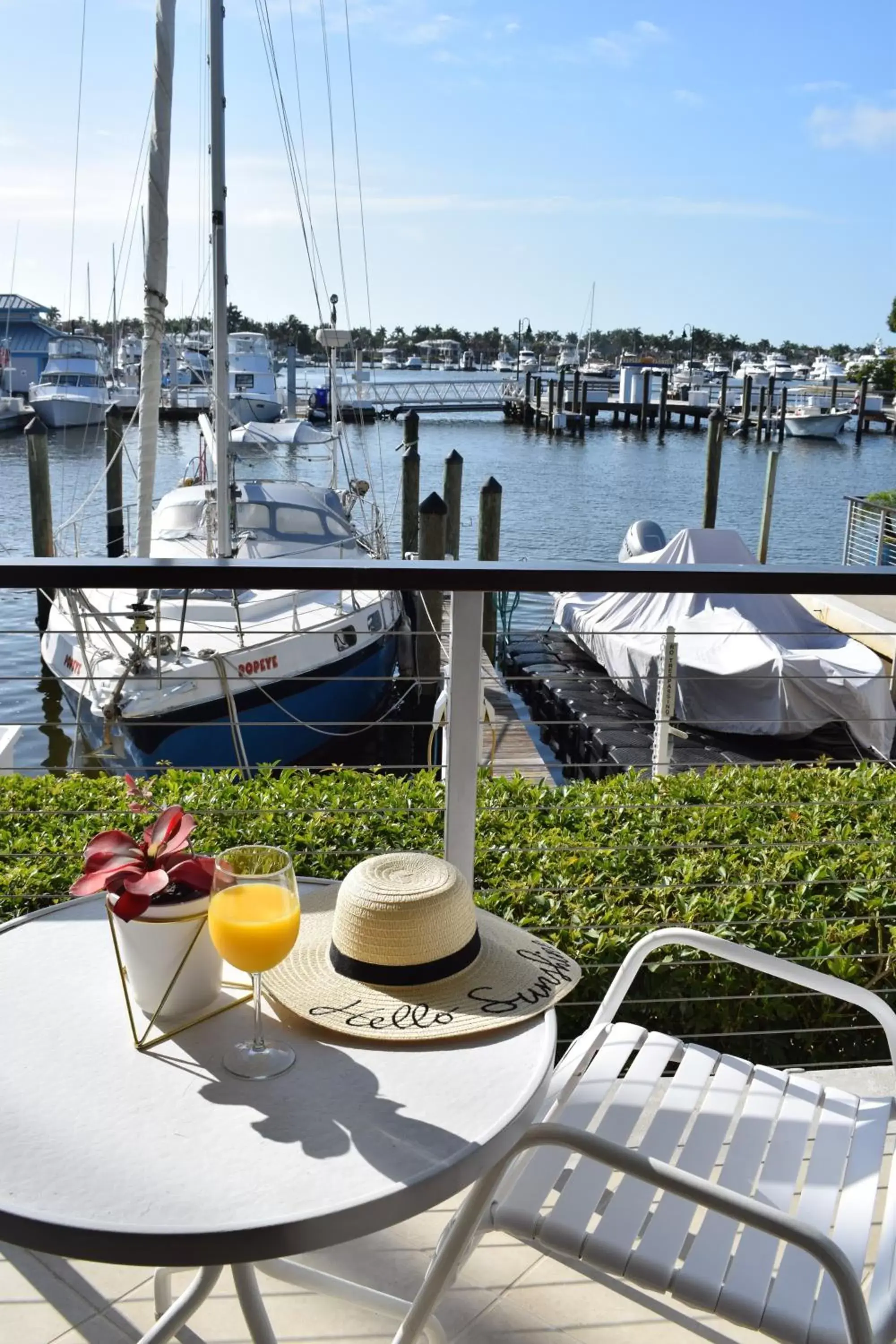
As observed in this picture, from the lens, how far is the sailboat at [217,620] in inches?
271

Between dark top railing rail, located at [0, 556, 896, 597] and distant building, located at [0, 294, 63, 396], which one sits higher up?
distant building, located at [0, 294, 63, 396]

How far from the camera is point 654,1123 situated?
4.69 ft

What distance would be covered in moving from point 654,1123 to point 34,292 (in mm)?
52736

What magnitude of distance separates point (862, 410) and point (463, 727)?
4236 cm

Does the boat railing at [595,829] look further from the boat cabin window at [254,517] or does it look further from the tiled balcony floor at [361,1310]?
the boat cabin window at [254,517]

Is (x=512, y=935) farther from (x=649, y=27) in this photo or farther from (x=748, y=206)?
(x=748, y=206)

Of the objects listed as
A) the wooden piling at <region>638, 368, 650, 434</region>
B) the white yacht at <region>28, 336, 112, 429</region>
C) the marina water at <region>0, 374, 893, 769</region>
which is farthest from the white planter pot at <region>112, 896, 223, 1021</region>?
the wooden piling at <region>638, 368, 650, 434</region>

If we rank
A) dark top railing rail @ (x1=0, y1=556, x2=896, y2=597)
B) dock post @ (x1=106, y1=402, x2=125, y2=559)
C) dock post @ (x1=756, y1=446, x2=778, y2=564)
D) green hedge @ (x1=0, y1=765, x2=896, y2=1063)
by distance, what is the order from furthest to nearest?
1. dock post @ (x1=756, y1=446, x2=778, y2=564)
2. dock post @ (x1=106, y1=402, x2=125, y2=559)
3. green hedge @ (x1=0, y1=765, x2=896, y2=1063)
4. dark top railing rail @ (x1=0, y1=556, x2=896, y2=597)

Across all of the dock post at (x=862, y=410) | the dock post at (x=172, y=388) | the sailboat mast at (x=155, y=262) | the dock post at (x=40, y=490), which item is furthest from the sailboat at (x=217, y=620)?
the dock post at (x=862, y=410)

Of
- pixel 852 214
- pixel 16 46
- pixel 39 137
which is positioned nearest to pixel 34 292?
pixel 39 137

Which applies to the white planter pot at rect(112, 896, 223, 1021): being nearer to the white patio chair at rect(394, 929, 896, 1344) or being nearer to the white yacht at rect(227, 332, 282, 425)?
the white patio chair at rect(394, 929, 896, 1344)

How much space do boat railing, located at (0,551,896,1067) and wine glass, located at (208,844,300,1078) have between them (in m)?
0.60

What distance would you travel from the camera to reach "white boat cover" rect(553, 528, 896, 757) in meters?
10.0

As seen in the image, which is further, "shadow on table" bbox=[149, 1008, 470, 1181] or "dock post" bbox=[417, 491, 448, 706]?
"dock post" bbox=[417, 491, 448, 706]
